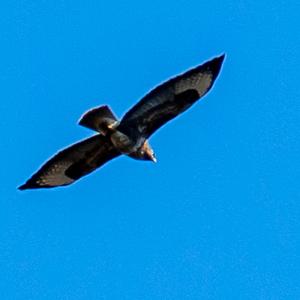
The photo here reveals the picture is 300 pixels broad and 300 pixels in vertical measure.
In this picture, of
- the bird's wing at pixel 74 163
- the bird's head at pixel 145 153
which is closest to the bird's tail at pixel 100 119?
the bird's wing at pixel 74 163

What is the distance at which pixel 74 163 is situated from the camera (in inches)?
828

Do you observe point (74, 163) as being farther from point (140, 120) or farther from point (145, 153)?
point (140, 120)

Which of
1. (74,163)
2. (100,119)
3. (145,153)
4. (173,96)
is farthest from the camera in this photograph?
(74,163)

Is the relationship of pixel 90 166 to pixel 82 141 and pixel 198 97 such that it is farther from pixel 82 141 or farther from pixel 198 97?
pixel 198 97

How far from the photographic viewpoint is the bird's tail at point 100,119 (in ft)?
65.0

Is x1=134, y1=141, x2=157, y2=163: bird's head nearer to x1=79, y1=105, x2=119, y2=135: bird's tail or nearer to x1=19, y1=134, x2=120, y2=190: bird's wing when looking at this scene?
x1=19, y1=134, x2=120, y2=190: bird's wing

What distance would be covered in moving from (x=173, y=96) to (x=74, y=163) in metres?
1.76

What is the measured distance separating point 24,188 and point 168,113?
7.59 feet

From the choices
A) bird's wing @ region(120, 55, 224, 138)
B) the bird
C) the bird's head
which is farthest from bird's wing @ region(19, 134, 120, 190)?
bird's wing @ region(120, 55, 224, 138)

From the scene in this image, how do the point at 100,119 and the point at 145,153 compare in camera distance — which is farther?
the point at 145,153

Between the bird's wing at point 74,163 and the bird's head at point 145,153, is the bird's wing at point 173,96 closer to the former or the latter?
the bird's head at point 145,153

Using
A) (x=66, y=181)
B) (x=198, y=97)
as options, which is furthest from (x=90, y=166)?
(x=198, y=97)

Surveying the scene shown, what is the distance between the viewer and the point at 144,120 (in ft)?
66.4

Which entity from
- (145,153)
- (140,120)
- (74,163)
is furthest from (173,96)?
(74,163)
